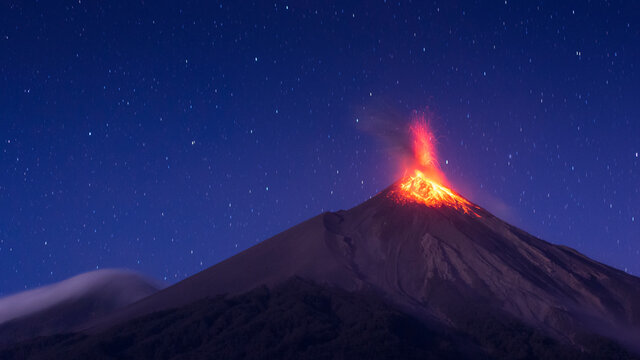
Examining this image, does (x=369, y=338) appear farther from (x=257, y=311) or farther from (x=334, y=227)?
(x=334, y=227)

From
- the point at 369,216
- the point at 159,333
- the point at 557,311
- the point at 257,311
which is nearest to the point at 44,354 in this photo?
the point at 159,333

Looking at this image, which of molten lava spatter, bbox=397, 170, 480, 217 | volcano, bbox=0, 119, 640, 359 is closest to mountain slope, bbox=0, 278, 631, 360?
volcano, bbox=0, 119, 640, 359

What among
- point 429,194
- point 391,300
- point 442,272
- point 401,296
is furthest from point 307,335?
point 429,194

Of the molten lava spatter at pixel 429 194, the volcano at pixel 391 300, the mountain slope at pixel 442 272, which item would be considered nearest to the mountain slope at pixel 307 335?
the volcano at pixel 391 300

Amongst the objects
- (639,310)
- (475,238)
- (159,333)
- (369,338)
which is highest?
(159,333)

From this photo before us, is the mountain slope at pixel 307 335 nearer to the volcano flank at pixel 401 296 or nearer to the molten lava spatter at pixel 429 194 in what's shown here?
the volcano flank at pixel 401 296

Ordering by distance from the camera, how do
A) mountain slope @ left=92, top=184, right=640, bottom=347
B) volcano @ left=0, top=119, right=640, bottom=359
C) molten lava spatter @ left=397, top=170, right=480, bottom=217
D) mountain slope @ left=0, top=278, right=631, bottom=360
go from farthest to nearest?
molten lava spatter @ left=397, top=170, right=480, bottom=217 < mountain slope @ left=92, top=184, right=640, bottom=347 < volcano @ left=0, top=119, right=640, bottom=359 < mountain slope @ left=0, top=278, right=631, bottom=360

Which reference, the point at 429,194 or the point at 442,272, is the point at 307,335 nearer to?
the point at 442,272

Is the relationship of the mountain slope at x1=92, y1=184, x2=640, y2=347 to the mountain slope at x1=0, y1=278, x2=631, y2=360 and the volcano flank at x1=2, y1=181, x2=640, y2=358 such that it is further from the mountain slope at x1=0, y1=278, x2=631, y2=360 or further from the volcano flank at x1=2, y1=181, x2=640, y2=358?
the mountain slope at x1=0, y1=278, x2=631, y2=360
